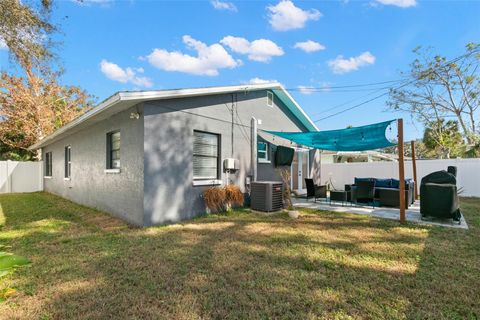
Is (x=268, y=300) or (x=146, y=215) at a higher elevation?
(x=146, y=215)

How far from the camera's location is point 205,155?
27.2 feet

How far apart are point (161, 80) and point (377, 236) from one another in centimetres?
1744

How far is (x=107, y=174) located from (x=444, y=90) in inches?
919

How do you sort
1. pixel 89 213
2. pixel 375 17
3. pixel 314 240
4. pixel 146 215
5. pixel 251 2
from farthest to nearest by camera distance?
pixel 375 17 < pixel 251 2 < pixel 89 213 < pixel 146 215 < pixel 314 240

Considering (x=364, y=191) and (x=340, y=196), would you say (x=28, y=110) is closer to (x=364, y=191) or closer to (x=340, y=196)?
(x=340, y=196)

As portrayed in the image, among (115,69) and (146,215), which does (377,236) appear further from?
(115,69)

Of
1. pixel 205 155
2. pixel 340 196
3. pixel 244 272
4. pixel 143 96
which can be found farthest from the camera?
pixel 340 196

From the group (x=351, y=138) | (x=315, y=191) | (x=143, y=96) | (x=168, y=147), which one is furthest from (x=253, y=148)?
(x=143, y=96)

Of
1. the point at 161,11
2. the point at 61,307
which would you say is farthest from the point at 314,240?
the point at 161,11

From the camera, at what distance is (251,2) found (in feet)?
32.5

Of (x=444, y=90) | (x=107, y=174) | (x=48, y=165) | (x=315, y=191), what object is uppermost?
(x=444, y=90)

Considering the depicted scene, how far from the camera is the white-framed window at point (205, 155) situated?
26.2 ft

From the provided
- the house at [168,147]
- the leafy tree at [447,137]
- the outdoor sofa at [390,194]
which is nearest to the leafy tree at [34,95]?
the house at [168,147]

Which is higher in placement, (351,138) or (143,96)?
(143,96)
